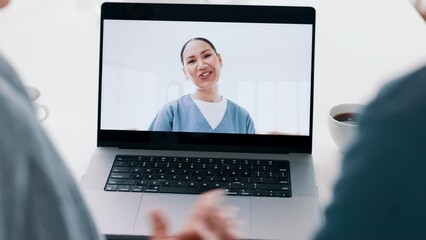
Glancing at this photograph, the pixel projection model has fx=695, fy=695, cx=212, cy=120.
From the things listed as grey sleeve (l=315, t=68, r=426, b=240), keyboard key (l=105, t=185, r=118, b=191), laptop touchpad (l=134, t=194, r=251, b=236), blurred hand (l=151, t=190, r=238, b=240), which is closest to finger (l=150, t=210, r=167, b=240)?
blurred hand (l=151, t=190, r=238, b=240)

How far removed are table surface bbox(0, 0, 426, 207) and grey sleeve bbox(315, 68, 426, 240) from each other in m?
0.63

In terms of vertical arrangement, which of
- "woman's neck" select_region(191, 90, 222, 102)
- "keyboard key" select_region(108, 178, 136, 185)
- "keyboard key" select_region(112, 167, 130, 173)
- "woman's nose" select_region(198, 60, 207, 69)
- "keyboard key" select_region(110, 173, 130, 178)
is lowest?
"keyboard key" select_region(108, 178, 136, 185)

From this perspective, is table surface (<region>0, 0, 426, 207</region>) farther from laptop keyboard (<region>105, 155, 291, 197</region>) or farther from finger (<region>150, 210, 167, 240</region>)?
finger (<region>150, 210, 167, 240</region>)

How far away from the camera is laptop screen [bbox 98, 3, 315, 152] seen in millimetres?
1183

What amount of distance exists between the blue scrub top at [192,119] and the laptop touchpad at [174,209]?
5.8 inches

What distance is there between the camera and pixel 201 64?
1.19 meters

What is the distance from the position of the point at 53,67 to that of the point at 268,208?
2.10ft

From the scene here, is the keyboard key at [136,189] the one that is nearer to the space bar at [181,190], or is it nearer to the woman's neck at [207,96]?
the space bar at [181,190]

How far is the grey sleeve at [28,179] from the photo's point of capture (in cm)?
47

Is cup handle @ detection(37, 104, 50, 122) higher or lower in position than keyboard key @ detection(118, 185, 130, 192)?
higher

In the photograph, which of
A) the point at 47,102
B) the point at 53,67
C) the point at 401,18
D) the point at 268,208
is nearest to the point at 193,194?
the point at 268,208

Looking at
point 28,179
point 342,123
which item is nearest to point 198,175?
point 342,123

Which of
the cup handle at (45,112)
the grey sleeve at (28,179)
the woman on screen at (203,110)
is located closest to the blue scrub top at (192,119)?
the woman on screen at (203,110)

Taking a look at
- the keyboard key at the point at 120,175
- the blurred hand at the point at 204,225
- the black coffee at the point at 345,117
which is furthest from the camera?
the black coffee at the point at 345,117
